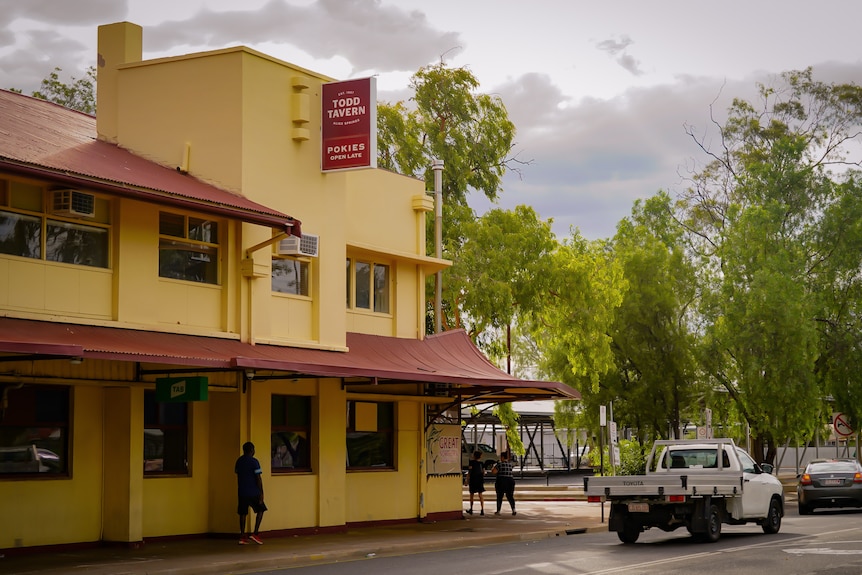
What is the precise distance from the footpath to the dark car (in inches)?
210

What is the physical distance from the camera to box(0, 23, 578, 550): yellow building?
18516mm

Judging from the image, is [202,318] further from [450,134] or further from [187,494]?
[450,134]

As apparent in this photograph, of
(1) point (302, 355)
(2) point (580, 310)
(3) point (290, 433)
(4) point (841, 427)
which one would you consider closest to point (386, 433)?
(3) point (290, 433)

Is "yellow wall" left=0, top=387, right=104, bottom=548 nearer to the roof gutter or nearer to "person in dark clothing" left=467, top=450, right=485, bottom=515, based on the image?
the roof gutter

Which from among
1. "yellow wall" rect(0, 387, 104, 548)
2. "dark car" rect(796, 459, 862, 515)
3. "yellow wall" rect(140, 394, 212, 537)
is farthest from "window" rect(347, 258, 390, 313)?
"dark car" rect(796, 459, 862, 515)

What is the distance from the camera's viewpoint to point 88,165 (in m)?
18.8

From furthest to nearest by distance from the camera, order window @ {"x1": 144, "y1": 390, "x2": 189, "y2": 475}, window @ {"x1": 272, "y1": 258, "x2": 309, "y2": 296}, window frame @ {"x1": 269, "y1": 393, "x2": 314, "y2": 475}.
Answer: window frame @ {"x1": 269, "y1": 393, "x2": 314, "y2": 475}
window @ {"x1": 272, "y1": 258, "x2": 309, "y2": 296}
window @ {"x1": 144, "y1": 390, "x2": 189, "y2": 475}

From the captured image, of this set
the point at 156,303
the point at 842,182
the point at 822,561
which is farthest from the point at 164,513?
the point at 842,182

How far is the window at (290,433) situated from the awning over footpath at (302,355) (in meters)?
1.20

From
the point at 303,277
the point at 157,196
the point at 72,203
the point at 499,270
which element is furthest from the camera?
the point at 499,270

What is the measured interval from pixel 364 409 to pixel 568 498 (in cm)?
1605

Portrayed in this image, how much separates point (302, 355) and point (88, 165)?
18.5 ft

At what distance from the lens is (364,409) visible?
26.1m

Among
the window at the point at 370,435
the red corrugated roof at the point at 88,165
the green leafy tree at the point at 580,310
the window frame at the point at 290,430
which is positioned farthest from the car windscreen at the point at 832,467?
→ the red corrugated roof at the point at 88,165
